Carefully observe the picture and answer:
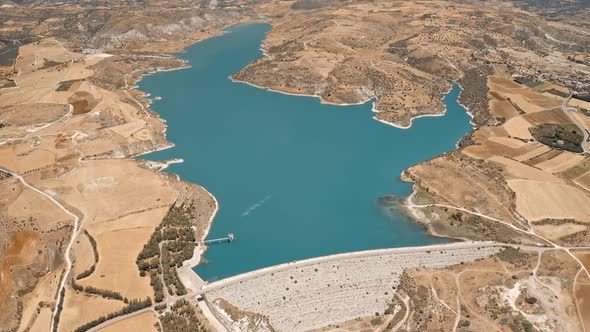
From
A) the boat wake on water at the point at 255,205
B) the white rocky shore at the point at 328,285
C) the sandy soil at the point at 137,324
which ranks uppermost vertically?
the boat wake on water at the point at 255,205

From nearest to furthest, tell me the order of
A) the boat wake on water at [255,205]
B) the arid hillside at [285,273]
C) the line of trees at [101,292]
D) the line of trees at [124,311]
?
the line of trees at [124,311]
the arid hillside at [285,273]
the line of trees at [101,292]
the boat wake on water at [255,205]

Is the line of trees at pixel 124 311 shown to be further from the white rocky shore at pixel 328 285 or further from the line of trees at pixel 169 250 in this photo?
the white rocky shore at pixel 328 285

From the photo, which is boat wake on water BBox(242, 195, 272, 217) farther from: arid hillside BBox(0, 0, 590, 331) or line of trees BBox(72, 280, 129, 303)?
line of trees BBox(72, 280, 129, 303)

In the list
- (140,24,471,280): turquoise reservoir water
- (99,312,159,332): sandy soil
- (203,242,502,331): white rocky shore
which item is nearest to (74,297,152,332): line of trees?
(99,312,159,332): sandy soil

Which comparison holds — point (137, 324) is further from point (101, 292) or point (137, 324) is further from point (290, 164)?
point (290, 164)

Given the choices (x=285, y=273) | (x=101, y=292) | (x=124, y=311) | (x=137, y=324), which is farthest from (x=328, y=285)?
(x=101, y=292)

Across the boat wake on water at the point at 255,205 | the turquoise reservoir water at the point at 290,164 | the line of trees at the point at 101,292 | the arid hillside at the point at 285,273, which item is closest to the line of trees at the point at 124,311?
the arid hillside at the point at 285,273

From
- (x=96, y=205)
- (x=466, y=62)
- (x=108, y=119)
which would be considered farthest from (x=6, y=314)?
(x=466, y=62)
